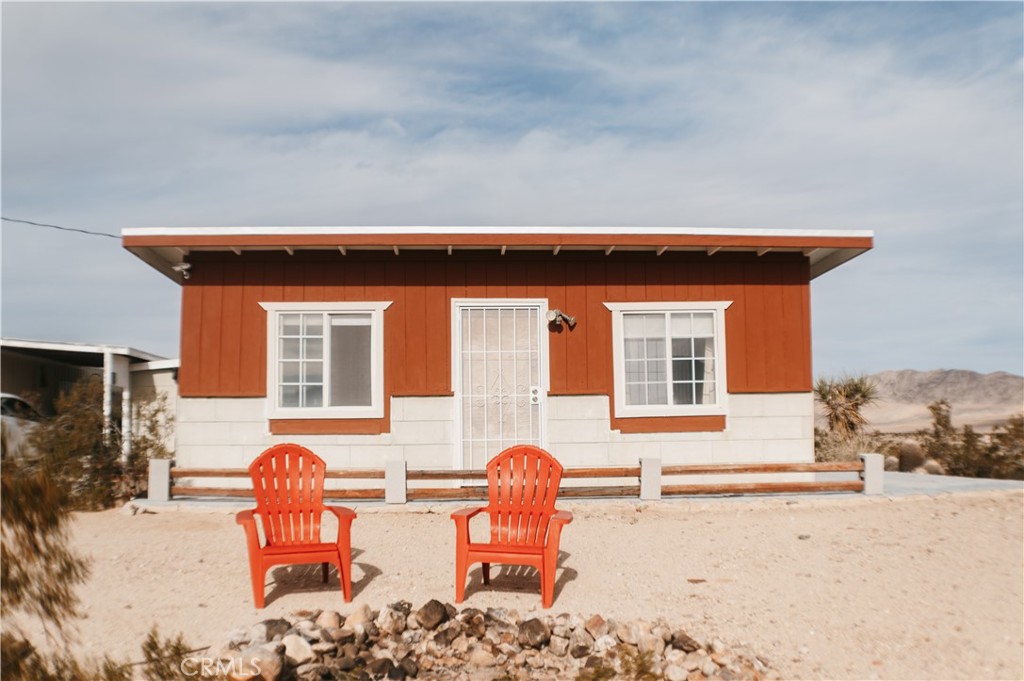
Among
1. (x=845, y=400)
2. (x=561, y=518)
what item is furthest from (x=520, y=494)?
(x=845, y=400)

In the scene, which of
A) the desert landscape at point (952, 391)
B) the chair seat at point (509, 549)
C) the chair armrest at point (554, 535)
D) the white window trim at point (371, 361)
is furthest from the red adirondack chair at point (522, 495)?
the desert landscape at point (952, 391)

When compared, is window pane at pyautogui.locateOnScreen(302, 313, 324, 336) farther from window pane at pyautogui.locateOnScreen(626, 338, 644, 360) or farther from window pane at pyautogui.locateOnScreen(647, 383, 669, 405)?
window pane at pyautogui.locateOnScreen(647, 383, 669, 405)

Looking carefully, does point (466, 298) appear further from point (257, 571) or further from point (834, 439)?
point (834, 439)

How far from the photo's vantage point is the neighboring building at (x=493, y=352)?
1018 cm

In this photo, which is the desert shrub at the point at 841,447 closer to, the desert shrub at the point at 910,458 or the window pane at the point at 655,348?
the desert shrub at the point at 910,458

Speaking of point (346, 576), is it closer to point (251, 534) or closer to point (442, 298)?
point (251, 534)

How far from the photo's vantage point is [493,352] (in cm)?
1037

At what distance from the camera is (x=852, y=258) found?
1073 centimetres

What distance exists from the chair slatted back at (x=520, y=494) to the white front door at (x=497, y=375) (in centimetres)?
415

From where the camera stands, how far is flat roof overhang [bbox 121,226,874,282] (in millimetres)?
9805

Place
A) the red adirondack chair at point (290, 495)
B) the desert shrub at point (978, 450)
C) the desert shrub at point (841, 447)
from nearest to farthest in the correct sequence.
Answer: the red adirondack chair at point (290, 495), the desert shrub at point (841, 447), the desert shrub at point (978, 450)

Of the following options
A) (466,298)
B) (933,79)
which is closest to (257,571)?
(466,298)

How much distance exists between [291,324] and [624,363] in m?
4.61

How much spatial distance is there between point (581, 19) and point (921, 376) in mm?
69588
